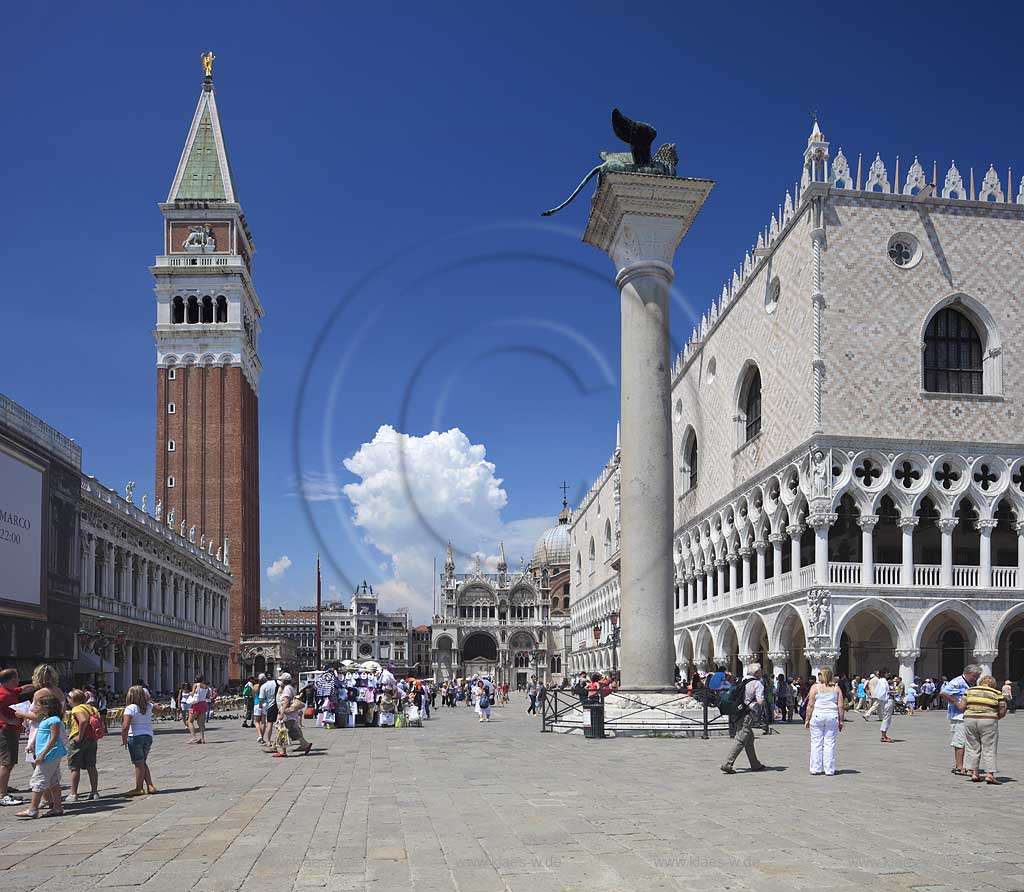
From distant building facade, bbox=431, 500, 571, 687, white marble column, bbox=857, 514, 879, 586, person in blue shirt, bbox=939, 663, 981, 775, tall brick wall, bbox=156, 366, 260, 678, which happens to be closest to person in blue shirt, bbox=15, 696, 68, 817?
person in blue shirt, bbox=939, 663, 981, 775

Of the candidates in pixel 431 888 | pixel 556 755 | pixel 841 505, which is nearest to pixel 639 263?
pixel 556 755

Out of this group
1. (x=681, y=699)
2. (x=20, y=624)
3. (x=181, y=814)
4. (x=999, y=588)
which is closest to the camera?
(x=181, y=814)

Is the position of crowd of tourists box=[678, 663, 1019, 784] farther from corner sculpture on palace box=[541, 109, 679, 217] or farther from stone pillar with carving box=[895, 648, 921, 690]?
stone pillar with carving box=[895, 648, 921, 690]

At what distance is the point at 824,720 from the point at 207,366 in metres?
86.7

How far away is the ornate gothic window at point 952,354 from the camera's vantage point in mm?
44781

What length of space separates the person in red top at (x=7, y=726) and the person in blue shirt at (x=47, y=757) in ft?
2.52

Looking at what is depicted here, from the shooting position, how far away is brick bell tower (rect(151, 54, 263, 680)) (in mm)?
96062

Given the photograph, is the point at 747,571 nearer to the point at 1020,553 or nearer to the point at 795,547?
the point at 795,547

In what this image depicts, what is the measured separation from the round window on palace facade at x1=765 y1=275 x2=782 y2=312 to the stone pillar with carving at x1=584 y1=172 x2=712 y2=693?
1906 centimetres

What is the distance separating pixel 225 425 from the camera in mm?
96750

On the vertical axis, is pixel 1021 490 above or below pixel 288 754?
above

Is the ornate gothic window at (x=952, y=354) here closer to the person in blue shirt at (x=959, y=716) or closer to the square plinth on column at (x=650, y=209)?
the square plinth on column at (x=650, y=209)

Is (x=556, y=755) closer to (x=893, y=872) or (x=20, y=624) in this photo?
A: (x=893, y=872)

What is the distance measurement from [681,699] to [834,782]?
11272mm
